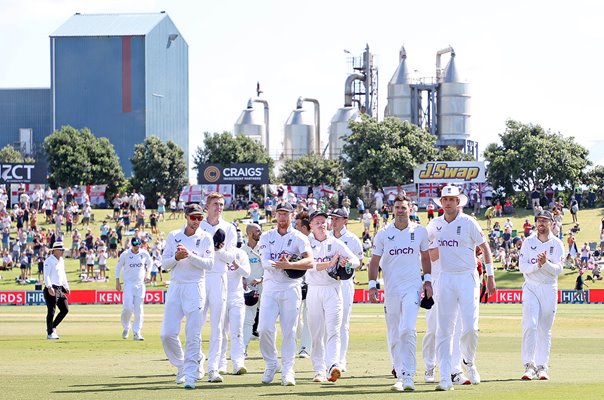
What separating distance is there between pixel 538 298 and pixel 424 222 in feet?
179

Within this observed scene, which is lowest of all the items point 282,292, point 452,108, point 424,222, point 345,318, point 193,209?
point 345,318

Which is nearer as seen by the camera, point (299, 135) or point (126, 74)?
point (126, 74)

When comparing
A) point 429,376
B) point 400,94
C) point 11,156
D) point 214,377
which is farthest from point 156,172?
point 429,376

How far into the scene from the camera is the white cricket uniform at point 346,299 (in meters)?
17.7

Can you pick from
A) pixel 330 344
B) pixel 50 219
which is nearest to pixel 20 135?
pixel 50 219

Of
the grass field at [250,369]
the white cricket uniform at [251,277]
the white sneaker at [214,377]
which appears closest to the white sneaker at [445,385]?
the grass field at [250,369]

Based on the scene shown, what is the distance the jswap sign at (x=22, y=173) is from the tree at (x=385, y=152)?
22.9 m

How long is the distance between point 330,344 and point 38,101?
114 meters

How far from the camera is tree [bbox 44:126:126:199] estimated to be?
99.6 meters

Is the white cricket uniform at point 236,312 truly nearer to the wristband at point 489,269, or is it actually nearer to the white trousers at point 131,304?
the wristband at point 489,269

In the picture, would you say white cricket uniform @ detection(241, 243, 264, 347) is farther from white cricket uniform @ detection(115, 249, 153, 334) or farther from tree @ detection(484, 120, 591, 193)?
tree @ detection(484, 120, 591, 193)

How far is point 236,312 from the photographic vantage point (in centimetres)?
1764

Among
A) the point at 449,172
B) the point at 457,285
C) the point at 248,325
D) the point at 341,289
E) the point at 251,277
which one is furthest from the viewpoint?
the point at 449,172

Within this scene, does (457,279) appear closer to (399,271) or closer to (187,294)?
(399,271)
